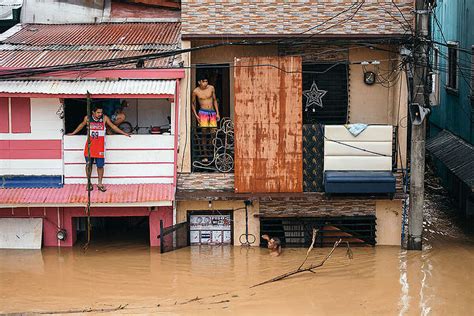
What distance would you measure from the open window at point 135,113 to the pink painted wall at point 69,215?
1593mm

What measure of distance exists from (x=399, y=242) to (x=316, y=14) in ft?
16.2

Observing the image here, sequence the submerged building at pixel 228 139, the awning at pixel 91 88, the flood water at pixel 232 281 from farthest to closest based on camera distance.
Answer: the submerged building at pixel 228 139 < the awning at pixel 91 88 < the flood water at pixel 232 281

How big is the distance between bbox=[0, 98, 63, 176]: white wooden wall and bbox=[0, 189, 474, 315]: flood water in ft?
5.42

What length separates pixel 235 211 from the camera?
16844 millimetres

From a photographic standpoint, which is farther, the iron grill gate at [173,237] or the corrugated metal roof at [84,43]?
the corrugated metal roof at [84,43]

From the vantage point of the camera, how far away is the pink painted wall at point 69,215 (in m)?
16.6

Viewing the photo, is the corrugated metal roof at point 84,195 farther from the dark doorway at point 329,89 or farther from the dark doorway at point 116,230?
the dark doorway at point 329,89

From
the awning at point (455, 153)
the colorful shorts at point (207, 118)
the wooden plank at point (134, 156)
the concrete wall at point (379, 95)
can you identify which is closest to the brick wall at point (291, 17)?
the concrete wall at point (379, 95)

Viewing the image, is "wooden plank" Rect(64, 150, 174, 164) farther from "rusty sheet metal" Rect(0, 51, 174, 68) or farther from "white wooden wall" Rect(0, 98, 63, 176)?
"rusty sheet metal" Rect(0, 51, 174, 68)

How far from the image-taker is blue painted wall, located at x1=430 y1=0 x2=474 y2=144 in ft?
65.7

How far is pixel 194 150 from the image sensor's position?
16.8 m

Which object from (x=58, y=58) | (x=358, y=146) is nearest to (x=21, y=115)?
(x=58, y=58)

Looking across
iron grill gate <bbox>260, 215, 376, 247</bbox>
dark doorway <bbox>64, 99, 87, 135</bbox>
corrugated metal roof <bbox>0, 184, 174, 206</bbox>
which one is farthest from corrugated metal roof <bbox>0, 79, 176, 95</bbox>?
iron grill gate <bbox>260, 215, 376, 247</bbox>

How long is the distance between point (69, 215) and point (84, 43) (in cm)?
364
